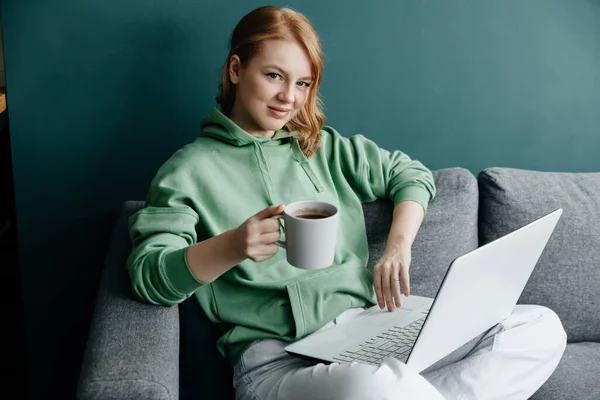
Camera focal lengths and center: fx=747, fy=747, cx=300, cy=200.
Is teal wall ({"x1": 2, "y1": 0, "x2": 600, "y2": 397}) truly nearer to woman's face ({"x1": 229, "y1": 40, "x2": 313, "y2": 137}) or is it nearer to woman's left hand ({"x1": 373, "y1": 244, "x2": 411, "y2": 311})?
woman's face ({"x1": 229, "y1": 40, "x2": 313, "y2": 137})

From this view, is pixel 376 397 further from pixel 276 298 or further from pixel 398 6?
pixel 398 6

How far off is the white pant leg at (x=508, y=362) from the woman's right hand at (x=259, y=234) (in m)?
0.43

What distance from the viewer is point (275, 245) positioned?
51.8 inches

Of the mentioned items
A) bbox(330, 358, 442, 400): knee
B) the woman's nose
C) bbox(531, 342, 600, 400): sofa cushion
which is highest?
the woman's nose

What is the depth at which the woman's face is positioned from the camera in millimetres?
1608

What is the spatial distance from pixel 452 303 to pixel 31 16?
1.20 m

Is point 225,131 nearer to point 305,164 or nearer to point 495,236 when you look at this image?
point 305,164

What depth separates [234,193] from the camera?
1619 mm

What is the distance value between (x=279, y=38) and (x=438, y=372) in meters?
0.77

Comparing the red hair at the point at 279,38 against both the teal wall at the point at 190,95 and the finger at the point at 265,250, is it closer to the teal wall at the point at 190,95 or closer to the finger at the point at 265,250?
the teal wall at the point at 190,95

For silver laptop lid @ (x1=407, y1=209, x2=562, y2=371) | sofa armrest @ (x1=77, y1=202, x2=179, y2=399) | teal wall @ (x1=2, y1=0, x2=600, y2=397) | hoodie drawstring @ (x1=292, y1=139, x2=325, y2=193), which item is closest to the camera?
sofa armrest @ (x1=77, y1=202, x2=179, y2=399)

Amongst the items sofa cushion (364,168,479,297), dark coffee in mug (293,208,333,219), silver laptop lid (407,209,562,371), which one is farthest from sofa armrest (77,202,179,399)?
sofa cushion (364,168,479,297)

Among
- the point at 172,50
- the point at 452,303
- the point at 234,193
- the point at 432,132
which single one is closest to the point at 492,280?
the point at 452,303

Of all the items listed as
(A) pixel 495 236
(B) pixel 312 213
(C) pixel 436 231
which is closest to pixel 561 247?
(A) pixel 495 236
